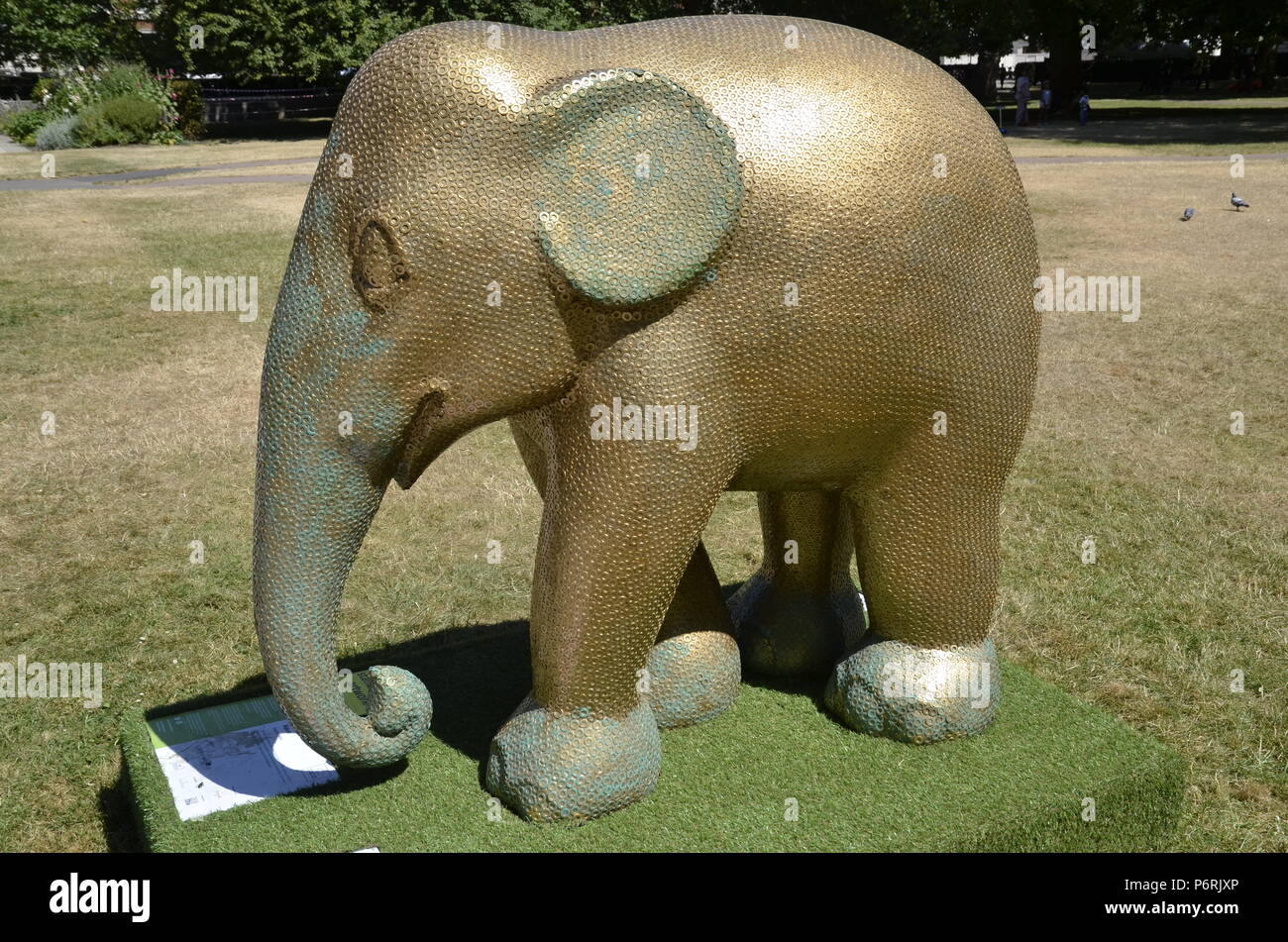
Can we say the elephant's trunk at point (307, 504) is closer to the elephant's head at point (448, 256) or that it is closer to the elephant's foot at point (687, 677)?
the elephant's head at point (448, 256)

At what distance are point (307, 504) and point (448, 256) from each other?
57cm

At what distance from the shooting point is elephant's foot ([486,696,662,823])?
2.71 m

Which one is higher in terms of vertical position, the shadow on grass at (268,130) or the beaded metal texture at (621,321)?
the shadow on grass at (268,130)

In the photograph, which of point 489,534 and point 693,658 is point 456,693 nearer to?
point 693,658

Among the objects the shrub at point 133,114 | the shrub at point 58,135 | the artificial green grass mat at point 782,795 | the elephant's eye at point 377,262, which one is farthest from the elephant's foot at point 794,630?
the shrub at point 133,114

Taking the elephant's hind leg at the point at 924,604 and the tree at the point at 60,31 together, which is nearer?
the elephant's hind leg at the point at 924,604

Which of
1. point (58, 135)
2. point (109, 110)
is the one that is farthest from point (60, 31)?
point (58, 135)

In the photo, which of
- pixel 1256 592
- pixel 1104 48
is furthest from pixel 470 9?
pixel 1256 592

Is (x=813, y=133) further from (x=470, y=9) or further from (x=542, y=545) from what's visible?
(x=470, y=9)

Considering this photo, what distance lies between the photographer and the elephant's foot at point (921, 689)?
303 centimetres

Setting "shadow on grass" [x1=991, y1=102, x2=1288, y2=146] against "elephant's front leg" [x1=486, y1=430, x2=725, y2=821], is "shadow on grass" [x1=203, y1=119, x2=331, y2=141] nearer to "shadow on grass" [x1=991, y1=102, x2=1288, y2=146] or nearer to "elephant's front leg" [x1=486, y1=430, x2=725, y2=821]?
A: "shadow on grass" [x1=991, y1=102, x2=1288, y2=146]

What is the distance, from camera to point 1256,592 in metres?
4.56

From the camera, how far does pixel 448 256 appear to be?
85.7 inches

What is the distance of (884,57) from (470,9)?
995 inches
